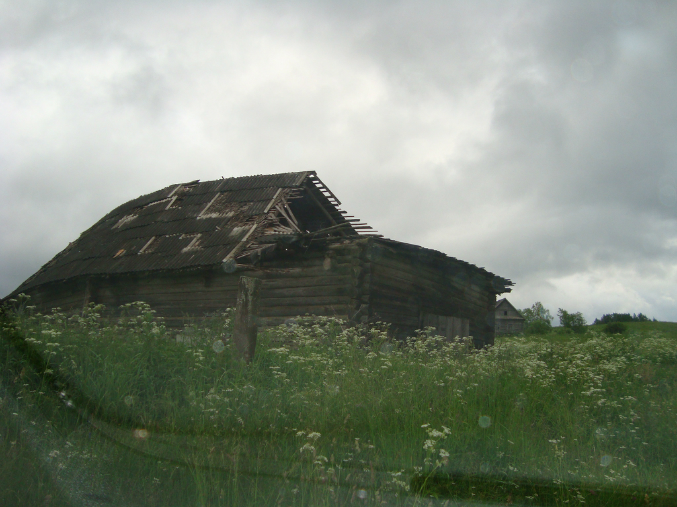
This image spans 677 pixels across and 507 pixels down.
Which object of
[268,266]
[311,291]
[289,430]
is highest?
[268,266]

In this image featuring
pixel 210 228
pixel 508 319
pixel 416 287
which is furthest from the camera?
pixel 508 319

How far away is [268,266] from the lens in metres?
12.6

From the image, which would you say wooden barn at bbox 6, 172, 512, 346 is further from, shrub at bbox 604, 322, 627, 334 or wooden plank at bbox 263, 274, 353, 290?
shrub at bbox 604, 322, 627, 334

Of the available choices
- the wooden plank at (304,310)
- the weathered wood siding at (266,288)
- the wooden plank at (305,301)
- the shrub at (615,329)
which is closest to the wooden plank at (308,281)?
the weathered wood siding at (266,288)

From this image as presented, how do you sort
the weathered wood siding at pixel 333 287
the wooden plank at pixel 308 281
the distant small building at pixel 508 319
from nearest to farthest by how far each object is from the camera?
the weathered wood siding at pixel 333 287 → the wooden plank at pixel 308 281 → the distant small building at pixel 508 319

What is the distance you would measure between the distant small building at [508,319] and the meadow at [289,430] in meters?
57.4

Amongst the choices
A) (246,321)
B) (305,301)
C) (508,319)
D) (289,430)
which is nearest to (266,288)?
(305,301)

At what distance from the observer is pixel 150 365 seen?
4797 millimetres

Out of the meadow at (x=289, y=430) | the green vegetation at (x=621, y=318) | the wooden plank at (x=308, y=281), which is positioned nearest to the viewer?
the meadow at (x=289, y=430)

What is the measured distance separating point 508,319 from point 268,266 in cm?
5707

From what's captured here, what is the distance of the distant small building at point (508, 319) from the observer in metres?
63.0

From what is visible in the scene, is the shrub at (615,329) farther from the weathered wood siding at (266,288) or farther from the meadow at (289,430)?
the meadow at (289,430)

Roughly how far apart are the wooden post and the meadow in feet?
0.40

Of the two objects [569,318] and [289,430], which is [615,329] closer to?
[569,318]
